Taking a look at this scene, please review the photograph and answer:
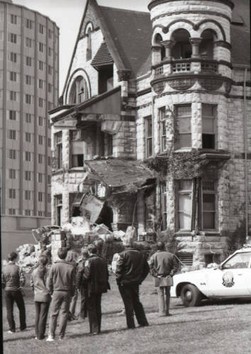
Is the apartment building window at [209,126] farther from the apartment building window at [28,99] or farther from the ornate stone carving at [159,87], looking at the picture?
the apartment building window at [28,99]

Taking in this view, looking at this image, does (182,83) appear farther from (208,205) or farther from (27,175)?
(27,175)

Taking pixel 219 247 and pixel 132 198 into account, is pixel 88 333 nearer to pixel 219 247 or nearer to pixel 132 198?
pixel 132 198

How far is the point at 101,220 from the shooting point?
1633 cm

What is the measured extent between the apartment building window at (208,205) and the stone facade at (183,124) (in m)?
0.03

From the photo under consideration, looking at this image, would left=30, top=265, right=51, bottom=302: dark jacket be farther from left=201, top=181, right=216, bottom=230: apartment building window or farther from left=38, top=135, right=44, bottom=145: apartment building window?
left=201, top=181, right=216, bottom=230: apartment building window

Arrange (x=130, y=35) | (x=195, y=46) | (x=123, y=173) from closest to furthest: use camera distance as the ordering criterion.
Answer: (x=130, y=35) → (x=123, y=173) → (x=195, y=46)

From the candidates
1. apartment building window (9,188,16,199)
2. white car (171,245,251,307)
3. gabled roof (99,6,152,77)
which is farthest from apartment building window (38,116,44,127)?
white car (171,245,251,307)

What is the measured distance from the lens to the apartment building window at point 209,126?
62.7 feet

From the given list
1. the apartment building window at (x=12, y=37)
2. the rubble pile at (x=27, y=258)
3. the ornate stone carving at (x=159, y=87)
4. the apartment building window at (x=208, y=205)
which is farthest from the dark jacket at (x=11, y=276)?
the ornate stone carving at (x=159, y=87)

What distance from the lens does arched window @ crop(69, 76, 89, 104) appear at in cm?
1394

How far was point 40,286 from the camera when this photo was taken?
11906mm

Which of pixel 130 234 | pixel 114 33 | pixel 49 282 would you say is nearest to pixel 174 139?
pixel 114 33

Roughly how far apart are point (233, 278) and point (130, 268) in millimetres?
2227

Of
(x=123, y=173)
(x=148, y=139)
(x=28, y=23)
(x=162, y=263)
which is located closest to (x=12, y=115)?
(x=28, y=23)
